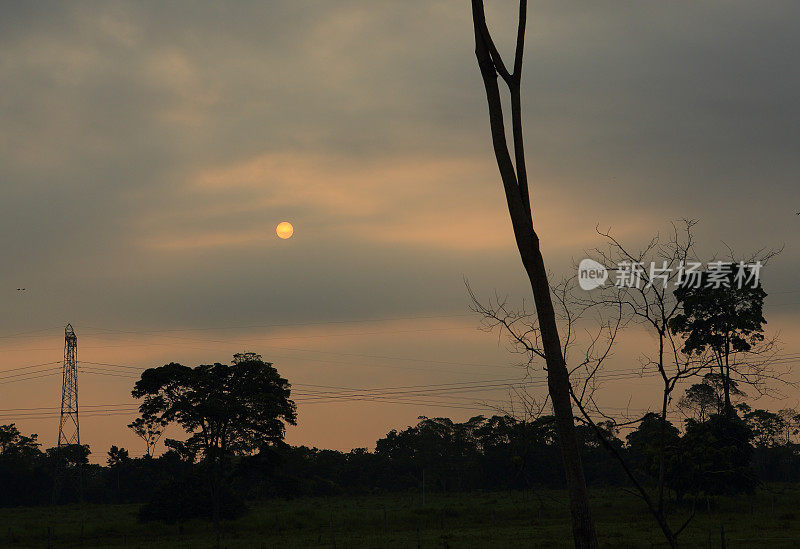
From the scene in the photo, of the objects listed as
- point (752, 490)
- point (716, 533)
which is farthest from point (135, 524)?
point (752, 490)

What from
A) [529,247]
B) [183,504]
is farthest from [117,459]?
[529,247]

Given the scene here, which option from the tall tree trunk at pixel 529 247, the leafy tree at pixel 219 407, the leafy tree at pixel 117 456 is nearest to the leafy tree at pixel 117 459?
the leafy tree at pixel 117 456

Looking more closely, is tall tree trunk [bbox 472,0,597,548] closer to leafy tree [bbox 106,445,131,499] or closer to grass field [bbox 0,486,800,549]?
grass field [bbox 0,486,800,549]

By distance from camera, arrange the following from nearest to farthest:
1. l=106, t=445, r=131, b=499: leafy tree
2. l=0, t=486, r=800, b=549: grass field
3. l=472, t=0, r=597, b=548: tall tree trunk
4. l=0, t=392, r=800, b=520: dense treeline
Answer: l=472, t=0, r=597, b=548: tall tree trunk → l=0, t=486, r=800, b=549: grass field → l=0, t=392, r=800, b=520: dense treeline → l=106, t=445, r=131, b=499: leafy tree

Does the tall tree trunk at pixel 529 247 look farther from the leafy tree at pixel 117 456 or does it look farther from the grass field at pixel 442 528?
the leafy tree at pixel 117 456

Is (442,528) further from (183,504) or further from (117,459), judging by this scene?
(117,459)

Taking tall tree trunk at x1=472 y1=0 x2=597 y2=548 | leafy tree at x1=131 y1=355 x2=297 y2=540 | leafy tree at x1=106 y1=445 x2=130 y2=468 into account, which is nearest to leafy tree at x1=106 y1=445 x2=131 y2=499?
leafy tree at x1=106 y1=445 x2=130 y2=468

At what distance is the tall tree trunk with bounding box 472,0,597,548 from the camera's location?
8.84 meters

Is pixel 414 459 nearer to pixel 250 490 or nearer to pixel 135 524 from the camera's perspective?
pixel 250 490

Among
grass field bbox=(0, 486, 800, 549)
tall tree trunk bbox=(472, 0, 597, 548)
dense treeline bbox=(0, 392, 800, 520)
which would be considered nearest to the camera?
tall tree trunk bbox=(472, 0, 597, 548)

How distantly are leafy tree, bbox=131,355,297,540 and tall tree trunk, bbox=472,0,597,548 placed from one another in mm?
48550

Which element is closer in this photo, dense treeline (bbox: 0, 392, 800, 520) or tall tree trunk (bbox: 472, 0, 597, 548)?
tall tree trunk (bbox: 472, 0, 597, 548)

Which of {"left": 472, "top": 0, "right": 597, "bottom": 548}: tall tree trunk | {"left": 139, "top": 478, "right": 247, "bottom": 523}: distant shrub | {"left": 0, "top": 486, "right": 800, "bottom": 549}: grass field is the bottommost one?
{"left": 0, "top": 486, "right": 800, "bottom": 549}: grass field

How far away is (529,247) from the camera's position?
368 inches
